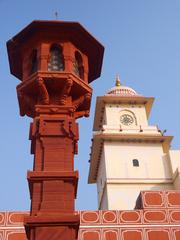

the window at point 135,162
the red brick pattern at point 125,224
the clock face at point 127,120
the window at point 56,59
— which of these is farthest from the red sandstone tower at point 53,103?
the clock face at point 127,120

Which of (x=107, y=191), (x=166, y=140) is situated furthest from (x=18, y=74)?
(x=166, y=140)

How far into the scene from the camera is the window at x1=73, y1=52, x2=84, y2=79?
9.61 meters

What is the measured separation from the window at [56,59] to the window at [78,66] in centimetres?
41

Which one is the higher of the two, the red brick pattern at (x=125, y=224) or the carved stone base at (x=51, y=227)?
the red brick pattern at (x=125, y=224)

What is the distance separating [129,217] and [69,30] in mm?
11194

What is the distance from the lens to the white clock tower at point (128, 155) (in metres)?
23.2

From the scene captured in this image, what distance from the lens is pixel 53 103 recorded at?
860 cm

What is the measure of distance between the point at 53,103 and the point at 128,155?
1673 centimetres

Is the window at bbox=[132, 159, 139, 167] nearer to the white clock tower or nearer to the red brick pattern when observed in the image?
the white clock tower

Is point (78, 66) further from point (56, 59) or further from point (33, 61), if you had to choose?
point (33, 61)

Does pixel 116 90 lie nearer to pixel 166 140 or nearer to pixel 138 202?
pixel 166 140

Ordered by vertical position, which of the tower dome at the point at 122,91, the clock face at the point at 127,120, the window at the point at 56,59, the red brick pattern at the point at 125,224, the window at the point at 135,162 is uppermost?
the tower dome at the point at 122,91

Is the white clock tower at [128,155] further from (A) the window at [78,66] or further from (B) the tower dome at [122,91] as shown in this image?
(A) the window at [78,66]

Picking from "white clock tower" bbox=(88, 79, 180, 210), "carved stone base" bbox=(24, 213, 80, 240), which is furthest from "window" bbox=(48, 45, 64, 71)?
"white clock tower" bbox=(88, 79, 180, 210)
